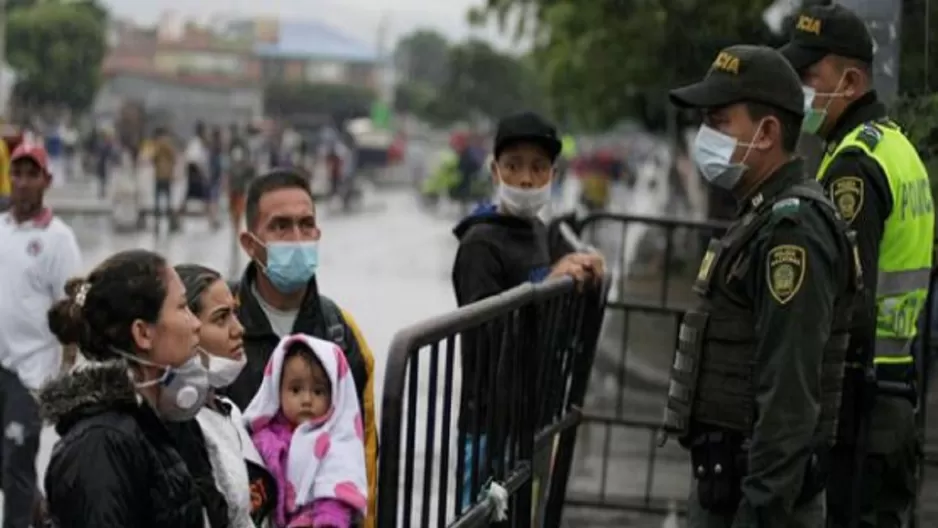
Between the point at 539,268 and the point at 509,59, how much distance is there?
86762mm

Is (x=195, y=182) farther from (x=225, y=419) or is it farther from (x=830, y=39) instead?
(x=225, y=419)

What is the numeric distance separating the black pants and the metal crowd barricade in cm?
249

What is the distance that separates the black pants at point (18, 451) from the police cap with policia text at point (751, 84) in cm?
370

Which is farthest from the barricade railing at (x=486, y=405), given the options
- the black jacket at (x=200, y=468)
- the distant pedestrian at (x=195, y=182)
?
the distant pedestrian at (x=195, y=182)

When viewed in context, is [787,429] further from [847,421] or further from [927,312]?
[927,312]

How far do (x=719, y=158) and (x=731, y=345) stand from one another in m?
0.47

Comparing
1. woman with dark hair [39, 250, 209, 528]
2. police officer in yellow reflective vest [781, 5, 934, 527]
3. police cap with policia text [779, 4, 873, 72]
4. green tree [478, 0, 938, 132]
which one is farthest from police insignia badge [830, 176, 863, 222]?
green tree [478, 0, 938, 132]

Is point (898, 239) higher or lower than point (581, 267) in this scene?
higher

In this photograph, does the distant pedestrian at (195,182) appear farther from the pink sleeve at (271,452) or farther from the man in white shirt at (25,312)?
the pink sleeve at (271,452)

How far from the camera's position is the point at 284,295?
15.5ft

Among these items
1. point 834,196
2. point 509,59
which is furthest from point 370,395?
point 509,59

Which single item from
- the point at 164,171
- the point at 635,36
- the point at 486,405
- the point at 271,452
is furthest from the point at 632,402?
the point at 164,171

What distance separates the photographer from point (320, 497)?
399 centimetres

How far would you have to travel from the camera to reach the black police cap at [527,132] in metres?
5.86
